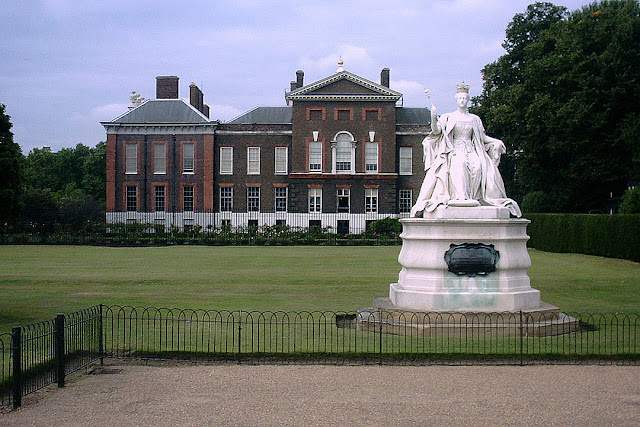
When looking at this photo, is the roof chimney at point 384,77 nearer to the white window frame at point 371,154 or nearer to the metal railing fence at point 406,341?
the white window frame at point 371,154

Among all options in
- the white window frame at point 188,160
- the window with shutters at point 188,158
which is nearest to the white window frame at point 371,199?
the white window frame at point 188,160

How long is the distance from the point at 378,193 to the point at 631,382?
4423 centimetres

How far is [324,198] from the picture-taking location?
173ft

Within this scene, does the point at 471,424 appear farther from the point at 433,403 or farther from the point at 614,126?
the point at 614,126

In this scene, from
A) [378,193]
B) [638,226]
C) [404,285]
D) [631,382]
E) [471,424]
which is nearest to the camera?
[471,424]

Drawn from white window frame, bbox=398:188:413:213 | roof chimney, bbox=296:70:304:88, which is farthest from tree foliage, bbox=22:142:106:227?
white window frame, bbox=398:188:413:213

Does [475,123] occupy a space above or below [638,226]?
above

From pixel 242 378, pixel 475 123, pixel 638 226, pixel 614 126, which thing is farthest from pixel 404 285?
pixel 614 126

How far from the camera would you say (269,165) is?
5384 centimetres

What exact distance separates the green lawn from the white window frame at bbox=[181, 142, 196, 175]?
24.3 metres

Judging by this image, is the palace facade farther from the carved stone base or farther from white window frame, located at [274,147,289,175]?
the carved stone base

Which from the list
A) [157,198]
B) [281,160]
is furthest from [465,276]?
[157,198]

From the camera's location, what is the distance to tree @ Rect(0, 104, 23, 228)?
2918 cm

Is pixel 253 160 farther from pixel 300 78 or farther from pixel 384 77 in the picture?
pixel 384 77
